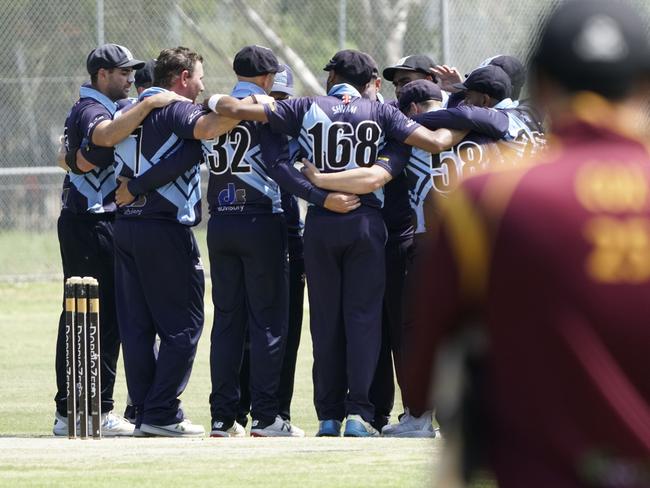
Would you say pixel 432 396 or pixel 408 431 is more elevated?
pixel 432 396

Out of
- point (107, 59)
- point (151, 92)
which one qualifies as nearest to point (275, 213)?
point (151, 92)

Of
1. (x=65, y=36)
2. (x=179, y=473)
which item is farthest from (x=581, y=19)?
(x=65, y=36)

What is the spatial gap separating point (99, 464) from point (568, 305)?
16.6ft

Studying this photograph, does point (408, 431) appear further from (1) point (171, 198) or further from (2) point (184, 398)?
(2) point (184, 398)

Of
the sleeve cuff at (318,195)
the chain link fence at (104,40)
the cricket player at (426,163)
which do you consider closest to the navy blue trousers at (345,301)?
the sleeve cuff at (318,195)

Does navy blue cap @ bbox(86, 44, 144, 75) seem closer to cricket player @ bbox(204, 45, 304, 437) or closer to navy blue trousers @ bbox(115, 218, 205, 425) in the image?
cricket player @ bbox(204, 45, 304, 437)

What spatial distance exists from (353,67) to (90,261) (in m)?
2.32

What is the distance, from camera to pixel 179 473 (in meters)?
6.76

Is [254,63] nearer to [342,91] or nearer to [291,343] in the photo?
[342,91]

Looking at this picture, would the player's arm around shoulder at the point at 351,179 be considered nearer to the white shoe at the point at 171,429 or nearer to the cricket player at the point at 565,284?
the white shoe at the point at 171,429

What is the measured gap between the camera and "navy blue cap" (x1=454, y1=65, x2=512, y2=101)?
8922 mm

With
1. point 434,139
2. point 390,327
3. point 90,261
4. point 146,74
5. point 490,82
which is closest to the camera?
point 434,139

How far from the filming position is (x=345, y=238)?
847 centimetres

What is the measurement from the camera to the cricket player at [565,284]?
2.43 m
